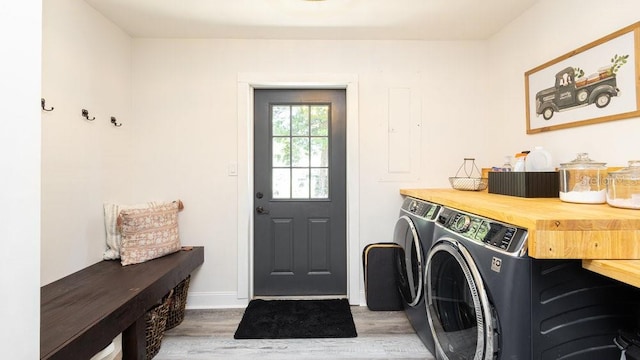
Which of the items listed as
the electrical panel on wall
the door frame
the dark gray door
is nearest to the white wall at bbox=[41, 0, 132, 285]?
the door frame

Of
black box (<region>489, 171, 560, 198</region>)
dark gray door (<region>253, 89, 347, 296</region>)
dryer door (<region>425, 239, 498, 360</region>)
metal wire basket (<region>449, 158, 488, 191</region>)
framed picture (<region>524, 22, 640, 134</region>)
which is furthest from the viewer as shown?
dark gray door (<region>253, 89, 347, 296</region>)

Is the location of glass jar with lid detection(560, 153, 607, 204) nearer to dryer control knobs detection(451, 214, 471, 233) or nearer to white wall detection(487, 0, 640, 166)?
white wall detection(487, 0, 640, 166)

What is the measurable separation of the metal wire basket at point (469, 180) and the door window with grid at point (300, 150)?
1082 millimetres

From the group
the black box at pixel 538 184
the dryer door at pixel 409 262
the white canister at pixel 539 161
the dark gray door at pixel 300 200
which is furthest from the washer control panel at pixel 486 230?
the dark gray door at pixel 300 200

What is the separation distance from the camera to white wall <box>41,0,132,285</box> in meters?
1.68

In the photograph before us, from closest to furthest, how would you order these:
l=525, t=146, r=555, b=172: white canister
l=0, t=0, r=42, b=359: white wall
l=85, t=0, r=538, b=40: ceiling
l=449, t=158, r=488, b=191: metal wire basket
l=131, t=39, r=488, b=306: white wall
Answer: l=0, t=0, r=42, b=359: white wall
l=525, t=146, r=555, b=172: white canister
l=85, t=0, r=538, b=40: ceiling
l=449, t=158, r=488, b=191: metal wire basket
l=131, t=39, r=488, b=306: white wall

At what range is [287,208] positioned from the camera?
101 inches

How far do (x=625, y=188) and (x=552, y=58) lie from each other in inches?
44.1

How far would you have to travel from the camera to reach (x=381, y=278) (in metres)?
2.27

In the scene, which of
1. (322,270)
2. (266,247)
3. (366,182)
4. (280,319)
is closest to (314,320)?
(280,319)

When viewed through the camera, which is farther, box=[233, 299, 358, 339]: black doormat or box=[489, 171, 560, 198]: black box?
box=[233, 299, 358, 339]: black doormat

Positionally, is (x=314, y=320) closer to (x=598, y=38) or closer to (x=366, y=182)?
(x=366, y=182)

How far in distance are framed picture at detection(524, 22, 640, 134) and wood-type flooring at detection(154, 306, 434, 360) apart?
A: 1.73m

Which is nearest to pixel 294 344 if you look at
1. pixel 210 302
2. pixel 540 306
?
pixel 210 302
